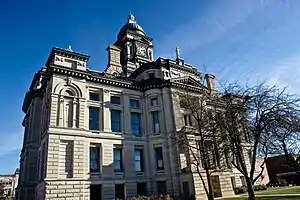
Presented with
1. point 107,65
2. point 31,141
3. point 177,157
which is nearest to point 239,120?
point 177,157

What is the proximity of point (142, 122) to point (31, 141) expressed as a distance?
15.5 metres

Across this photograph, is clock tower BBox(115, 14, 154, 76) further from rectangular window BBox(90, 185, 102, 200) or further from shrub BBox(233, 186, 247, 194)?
shrub BBox(233, 186, 247, 194)

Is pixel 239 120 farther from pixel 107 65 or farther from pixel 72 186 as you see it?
pixel 107 65

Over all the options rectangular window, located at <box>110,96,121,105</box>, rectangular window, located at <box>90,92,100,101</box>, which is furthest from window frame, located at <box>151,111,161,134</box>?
rectangular window, located at <box>90,92,100,101</box>

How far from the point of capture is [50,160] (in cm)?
2612

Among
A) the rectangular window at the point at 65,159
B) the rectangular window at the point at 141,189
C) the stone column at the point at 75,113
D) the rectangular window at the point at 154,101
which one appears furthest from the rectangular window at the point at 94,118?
the rectangular window at the point at 141,189

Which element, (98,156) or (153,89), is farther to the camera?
(153,89)

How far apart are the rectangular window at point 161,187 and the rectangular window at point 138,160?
2.79 meters

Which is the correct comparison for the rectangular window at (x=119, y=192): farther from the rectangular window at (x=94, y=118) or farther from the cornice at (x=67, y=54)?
the cornice at (x=67, y=54)

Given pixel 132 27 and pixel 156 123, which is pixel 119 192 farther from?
pixel 132 27

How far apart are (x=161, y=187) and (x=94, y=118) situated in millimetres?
12300

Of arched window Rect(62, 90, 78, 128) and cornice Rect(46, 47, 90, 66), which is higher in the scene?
cornice Rect(46, 47, 90, 66)

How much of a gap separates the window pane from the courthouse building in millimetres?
12

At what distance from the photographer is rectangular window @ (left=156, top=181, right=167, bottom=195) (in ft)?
104
